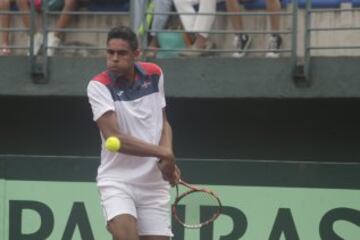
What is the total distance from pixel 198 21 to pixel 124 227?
5.02 m

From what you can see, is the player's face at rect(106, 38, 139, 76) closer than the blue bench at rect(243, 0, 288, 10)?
Yes

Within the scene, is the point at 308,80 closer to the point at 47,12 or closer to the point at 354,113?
the point at 354,113

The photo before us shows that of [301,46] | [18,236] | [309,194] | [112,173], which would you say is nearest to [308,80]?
[301,46]

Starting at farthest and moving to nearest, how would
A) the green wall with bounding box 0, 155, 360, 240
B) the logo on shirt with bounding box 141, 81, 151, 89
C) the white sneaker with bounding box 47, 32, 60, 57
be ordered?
the white sneaker with bounding box 47, 32, 60, 57 < the green wall with bounding box 0, 155, 360, 240 < the logo on shirt with bounding box 141, 81, 151, 89

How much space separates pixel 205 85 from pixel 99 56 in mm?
1196

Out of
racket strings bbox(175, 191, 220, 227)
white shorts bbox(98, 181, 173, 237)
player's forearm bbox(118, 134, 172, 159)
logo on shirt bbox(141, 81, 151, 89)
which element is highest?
logo on shirt bbox(141, 81, 151, 89)

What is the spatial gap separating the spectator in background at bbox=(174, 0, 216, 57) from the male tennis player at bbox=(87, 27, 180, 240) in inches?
171

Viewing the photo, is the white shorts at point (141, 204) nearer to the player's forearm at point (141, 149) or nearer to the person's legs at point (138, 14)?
the player's forearm at point (141, 149)

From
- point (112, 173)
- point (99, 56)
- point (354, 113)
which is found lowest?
point (112, 173)

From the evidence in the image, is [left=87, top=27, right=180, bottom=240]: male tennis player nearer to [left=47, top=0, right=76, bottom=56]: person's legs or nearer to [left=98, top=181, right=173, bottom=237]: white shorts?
[left=98, top=181, right=173, bottom=237]: white shorts

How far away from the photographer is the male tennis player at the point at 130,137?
6.19 m

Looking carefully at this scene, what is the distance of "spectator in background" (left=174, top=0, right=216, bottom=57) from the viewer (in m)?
10.8

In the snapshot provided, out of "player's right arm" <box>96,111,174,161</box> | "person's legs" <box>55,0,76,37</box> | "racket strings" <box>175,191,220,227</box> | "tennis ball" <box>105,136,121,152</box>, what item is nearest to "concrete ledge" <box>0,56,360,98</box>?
"person's legs" <box>55,0,76,37</box>

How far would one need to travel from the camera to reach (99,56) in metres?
11.1
